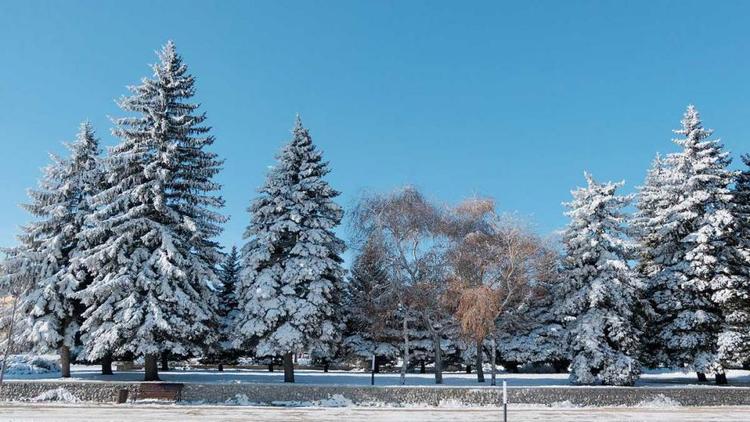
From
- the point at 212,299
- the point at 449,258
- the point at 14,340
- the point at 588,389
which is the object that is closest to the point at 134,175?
the point at 212,299

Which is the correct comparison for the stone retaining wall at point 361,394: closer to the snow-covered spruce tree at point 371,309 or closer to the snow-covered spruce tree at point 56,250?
the snow-covered spruce tree at point 56,250

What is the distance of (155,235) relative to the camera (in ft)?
80.1

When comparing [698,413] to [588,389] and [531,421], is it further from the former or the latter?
[531,421]

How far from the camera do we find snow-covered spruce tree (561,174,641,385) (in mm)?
26938

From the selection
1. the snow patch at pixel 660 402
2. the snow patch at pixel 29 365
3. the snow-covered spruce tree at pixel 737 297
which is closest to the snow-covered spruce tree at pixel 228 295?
the snow patch at pixel 29 365

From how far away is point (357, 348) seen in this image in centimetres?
3659

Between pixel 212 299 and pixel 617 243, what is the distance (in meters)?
20.1

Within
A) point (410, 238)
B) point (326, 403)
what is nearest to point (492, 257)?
point (410, 238)

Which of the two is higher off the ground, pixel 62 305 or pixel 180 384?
pixel 62 305

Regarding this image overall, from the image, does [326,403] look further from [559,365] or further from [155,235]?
[559,365]

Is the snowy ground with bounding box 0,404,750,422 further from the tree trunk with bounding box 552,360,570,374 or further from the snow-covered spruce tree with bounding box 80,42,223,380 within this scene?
the tree trunk with bounding box 552,360,570,374

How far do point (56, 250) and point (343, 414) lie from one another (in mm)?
18844

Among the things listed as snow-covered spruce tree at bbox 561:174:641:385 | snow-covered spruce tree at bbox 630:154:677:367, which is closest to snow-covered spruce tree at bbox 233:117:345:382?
snow-covered spruce tree at bbox 561:174:641:385

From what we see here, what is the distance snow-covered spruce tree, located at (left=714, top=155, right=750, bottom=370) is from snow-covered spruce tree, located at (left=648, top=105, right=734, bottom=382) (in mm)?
332
